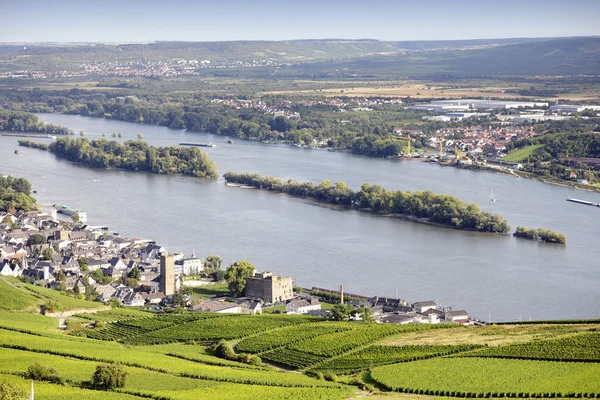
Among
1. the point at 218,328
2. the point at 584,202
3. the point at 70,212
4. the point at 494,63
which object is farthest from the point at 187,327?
the point at 494,63

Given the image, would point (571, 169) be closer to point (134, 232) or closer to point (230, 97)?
point (134, 232)

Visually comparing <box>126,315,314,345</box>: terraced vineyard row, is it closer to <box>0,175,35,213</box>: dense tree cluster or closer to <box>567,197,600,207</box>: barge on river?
<box>0,175,35,213</box>: dense tree cluster

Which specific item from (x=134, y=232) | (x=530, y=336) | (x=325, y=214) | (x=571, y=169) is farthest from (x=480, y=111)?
(x=530, y=336)

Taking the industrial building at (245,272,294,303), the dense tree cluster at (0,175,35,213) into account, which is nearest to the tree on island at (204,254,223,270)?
the industrial building at (245,272,294,303)

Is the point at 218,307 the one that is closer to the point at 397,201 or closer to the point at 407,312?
the point at 407,312

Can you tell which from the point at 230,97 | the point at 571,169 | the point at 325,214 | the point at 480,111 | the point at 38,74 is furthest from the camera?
the point at 38,74

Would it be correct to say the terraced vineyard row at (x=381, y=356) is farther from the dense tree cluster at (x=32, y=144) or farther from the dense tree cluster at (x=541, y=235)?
the dense tree cluster at (x=32, y=144)
